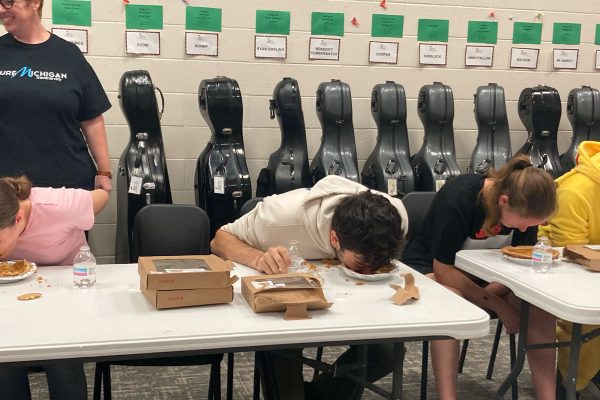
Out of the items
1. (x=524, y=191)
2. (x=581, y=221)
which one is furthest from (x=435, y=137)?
(x=524, y=191)

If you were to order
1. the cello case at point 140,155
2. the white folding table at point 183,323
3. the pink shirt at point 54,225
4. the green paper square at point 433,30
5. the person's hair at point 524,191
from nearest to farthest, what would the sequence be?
1. the white folding table at point 183,323
2. the pink shirt at point 54,225
3. the person's hair at point 524,191
4. the cello case at point 140,155
5. the green paper square at point 433,30

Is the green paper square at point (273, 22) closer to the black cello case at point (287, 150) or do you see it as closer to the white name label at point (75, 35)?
the black cello case at point (287, 150)

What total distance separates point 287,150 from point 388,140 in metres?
0.57

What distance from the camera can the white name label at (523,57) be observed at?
161 inches

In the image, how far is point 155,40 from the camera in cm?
356

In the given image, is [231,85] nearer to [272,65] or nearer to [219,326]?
[272,65]

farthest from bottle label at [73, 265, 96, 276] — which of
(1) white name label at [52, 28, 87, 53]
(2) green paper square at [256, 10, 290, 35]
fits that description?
(2) green paper square at [256, 10, 290, 35]

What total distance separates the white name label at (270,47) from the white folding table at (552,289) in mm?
1842

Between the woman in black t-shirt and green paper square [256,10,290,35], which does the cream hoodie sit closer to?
the woman in black t-shirt

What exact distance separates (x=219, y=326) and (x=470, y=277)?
4.22 feet

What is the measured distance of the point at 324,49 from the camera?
3.80m

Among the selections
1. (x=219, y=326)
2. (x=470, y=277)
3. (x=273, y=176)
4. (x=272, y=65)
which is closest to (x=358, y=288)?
(x=219, y=326)

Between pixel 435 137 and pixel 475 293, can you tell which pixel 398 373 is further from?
pixel 435 137

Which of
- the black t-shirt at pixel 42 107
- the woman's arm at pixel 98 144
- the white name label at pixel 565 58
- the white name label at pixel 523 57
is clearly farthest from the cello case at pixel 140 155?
the white name label at pixel 565 58
